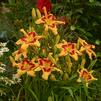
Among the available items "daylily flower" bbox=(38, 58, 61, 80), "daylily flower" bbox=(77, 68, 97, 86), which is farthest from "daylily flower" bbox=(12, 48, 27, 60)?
"daylily flower" bbox=(77, 68, 97, 86)

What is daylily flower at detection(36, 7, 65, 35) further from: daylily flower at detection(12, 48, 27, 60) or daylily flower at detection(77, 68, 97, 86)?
daylily flower at detection(77, 68, 97, 86)

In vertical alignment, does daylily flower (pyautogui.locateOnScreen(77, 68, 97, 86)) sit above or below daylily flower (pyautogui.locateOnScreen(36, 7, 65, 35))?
below

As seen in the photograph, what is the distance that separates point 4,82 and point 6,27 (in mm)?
1312

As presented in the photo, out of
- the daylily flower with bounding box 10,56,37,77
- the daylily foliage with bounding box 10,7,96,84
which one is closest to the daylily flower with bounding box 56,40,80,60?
the daylily foliage with bounding box 10,7,96,84

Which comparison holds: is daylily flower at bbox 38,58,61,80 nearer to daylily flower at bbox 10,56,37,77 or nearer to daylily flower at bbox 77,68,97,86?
daylily flower at bbox 10,56,37,77

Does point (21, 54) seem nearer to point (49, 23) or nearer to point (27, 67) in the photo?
point (27, 67)

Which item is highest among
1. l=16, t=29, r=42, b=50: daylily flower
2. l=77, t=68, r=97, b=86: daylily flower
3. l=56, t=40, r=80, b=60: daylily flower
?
l=16, t=29, r=42, b=50: daylily flower

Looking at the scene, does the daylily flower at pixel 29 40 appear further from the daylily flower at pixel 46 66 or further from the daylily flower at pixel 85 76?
the daylily flower at pixel 85 76

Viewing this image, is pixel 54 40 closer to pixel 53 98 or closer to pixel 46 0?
pixel 53 98

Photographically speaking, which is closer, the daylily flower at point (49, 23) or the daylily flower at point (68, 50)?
the daylily flower at point (68, 50)

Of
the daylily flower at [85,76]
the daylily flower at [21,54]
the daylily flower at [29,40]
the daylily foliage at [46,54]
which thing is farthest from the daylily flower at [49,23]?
the daylily flower at [85,76]

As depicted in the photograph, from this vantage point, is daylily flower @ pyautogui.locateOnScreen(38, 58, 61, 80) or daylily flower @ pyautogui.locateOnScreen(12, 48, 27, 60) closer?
daylily flower @ pyautogui.locateOnScreen(38, 58, 61, 80)

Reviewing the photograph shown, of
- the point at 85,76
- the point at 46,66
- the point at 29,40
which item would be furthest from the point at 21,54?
the point at 85,76

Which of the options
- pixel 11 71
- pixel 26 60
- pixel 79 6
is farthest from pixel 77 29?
pixel 26 60
